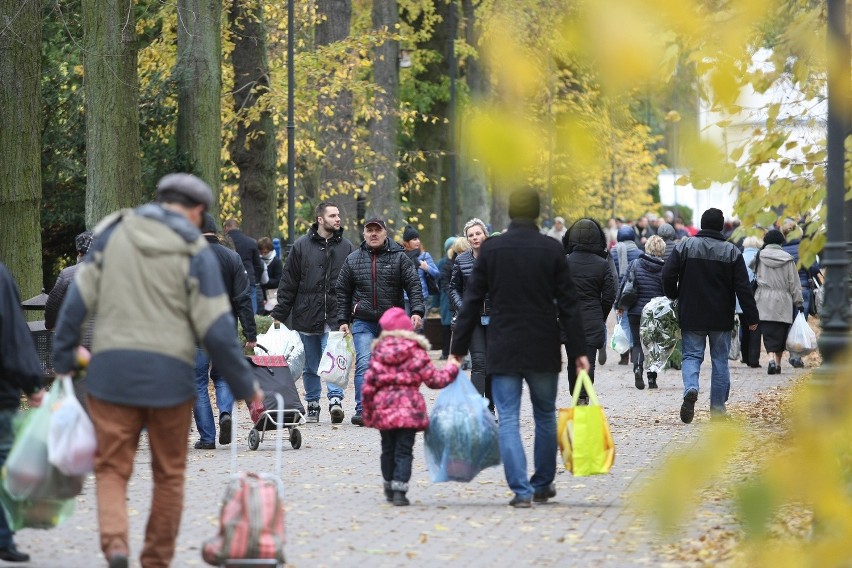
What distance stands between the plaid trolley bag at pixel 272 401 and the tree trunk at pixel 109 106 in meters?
6.58

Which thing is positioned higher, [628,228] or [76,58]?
[76,58]

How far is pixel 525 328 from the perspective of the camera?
8734 millimetres

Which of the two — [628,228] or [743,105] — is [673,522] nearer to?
[743,105]

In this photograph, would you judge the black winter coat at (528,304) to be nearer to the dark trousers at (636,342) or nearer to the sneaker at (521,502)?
the sneaker at (521,502)

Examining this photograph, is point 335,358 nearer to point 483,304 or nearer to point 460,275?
point 460,275

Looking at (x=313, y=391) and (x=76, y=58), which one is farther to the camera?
(x=76, y=58)

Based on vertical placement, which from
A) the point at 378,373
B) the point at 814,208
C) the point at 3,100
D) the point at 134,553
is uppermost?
the point at 3,100

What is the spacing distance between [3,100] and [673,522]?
15.4 metres

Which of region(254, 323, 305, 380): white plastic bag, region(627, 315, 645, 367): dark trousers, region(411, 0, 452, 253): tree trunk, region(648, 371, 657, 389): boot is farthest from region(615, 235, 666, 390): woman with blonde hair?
region(411, 0, 452, 253): tree trunk

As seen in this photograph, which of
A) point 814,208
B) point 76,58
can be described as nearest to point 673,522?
point 814,208

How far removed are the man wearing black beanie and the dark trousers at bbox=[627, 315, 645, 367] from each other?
18.0ft

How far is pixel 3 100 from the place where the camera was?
1758 cm

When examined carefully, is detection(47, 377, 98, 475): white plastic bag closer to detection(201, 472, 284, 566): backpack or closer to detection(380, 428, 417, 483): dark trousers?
detection(201, 472, 284, 566): backpack

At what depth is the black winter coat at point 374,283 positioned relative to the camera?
44.1 feet
